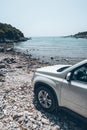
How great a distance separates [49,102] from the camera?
6492mm

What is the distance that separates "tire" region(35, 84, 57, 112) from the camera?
6246mm

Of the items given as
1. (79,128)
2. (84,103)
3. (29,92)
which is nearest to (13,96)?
(29,92)

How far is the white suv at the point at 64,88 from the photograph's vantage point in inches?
206

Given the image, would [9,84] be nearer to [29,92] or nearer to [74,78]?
[29,92]

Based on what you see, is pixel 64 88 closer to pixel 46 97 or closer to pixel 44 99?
pixel 46 97

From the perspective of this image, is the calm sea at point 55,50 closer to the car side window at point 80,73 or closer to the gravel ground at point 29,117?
the gravel ground at point 29,117

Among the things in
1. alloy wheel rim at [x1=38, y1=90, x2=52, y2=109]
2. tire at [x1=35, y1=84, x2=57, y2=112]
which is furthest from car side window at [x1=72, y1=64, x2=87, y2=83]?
alloy wheel rim at [x1=38, y1=90, x2=52, y2=109]

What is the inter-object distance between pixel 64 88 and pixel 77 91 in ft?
1.62

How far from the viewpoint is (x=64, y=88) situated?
222 inches

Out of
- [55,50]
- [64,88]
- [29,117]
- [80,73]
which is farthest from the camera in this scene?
[55,50]

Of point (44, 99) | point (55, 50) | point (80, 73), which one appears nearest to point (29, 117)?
point (44, 99)

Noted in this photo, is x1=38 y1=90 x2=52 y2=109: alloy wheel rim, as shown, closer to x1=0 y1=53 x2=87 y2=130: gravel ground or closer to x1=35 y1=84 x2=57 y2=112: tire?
x1=35 y1=84 x2=57 y2=112: tire

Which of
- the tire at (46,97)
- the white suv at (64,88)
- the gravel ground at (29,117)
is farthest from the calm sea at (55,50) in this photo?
the white suv at (64,88)

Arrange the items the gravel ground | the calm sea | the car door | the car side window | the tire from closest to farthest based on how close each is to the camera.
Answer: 1. the car door
2. the car side window
3. the gravel ground
4. the tire
5. the calm sea
